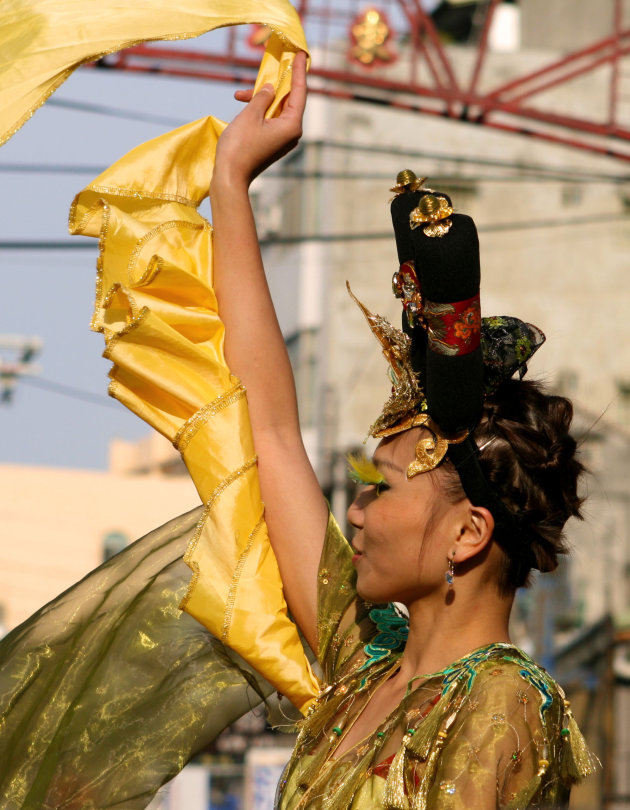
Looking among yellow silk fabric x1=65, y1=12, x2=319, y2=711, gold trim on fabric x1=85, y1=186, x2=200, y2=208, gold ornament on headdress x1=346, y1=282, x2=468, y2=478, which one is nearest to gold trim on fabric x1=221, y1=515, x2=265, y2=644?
yellow silk fabric x1=65, y1=12, x2=319, y2=711

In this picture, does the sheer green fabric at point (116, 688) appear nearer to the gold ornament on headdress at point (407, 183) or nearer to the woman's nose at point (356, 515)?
the woman's nose at point (356, 515)

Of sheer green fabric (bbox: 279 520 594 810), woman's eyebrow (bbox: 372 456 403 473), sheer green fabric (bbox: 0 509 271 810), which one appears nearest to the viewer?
sheer green fabric (bbox: 279 520 594 810)

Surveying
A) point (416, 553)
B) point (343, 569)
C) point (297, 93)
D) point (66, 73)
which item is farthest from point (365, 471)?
point (66, 73)

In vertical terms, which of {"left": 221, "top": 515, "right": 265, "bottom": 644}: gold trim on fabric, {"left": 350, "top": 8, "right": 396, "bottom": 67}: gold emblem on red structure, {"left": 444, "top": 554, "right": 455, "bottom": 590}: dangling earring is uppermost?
{"left": 350, "top": 8, "right": 396, "bottom": 67}: gold emblem on red structure

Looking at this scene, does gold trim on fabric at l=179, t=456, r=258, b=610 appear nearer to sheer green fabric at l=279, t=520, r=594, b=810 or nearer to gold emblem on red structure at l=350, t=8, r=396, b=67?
sheer green fabric at l=279, t=520, r=594, b=810

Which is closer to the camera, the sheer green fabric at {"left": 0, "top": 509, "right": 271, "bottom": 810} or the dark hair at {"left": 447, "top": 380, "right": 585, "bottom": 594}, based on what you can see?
the dark hair at {"left": 447, "top": 380, "right": 585, "bottom": 594}

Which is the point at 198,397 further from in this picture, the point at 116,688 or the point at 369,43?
the point at 369,43

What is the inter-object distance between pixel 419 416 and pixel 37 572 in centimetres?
1740

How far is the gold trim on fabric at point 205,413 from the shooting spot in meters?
2.31

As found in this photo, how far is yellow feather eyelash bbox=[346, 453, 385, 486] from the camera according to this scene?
2.14 m

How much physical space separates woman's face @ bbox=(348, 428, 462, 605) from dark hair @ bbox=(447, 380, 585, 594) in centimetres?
4

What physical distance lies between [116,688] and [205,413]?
1.66 ft

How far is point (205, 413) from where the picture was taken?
90.8 inches

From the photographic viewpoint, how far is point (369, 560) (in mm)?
2123
